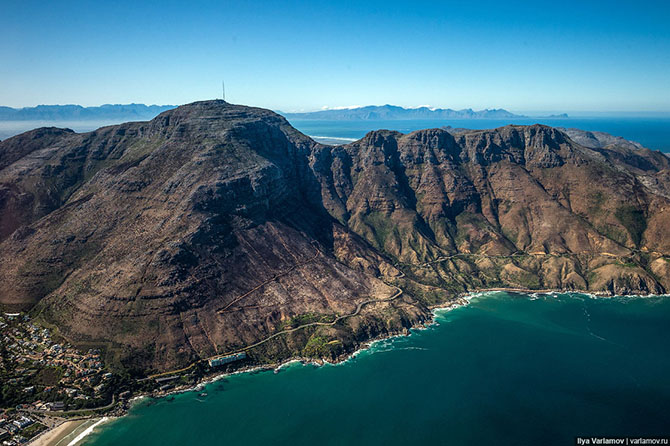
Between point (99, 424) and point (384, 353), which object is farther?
point (384, 353)

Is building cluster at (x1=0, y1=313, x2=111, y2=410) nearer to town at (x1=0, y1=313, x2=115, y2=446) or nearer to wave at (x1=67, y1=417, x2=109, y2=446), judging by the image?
town at (x1=0, y1=313, x2=115, y2=446)

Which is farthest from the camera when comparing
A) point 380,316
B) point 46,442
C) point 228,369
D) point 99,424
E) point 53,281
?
point 380,316

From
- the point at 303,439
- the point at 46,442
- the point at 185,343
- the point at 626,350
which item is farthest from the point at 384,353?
the point at 46,442

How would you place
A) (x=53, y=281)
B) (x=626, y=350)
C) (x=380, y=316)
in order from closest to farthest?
(x=626, y=350), (x=53, y=281), (x=380, y=316)

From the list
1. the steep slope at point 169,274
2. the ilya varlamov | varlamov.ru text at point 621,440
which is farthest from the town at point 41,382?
the ilya varlamov | varlamov.ru text at point 621,440

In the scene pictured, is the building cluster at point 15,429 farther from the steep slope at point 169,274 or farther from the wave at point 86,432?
the steep slope at point 169,274

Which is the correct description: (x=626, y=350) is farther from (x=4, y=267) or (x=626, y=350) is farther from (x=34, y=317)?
(x=4, y=267)
